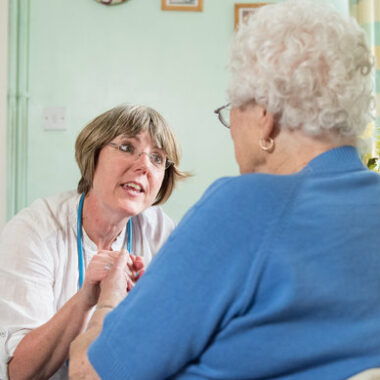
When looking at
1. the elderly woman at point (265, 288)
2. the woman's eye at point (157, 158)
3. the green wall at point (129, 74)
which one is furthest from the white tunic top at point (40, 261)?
the green wall at point (129, 74)

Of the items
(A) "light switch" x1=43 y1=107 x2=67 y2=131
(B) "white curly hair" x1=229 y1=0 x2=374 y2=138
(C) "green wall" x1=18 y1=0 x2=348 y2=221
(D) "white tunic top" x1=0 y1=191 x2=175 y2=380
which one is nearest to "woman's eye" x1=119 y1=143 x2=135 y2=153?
(D) "white tunic top" x1=0 y1=191 x2=175 y2=380

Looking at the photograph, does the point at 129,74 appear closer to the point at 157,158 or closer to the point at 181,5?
the point at 181,5

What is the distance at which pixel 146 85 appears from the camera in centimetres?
281

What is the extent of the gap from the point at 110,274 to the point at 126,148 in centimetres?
50

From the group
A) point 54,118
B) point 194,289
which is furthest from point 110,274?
point 54,118

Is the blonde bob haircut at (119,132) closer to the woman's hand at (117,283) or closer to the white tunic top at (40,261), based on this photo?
the white tunic top at (40,261)

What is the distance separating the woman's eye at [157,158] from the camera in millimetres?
1599

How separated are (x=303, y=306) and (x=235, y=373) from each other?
0.14m

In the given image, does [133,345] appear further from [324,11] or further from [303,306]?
[324,11]

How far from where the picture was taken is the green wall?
2.80m

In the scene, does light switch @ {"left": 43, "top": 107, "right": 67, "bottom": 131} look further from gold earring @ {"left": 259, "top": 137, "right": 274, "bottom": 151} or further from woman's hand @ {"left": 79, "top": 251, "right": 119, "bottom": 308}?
gold earring @ {"left": 259, "top": 137, "right": 274, "bottom": 151}

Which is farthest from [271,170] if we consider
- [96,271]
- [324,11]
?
[96,271]

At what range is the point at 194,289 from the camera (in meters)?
0.73

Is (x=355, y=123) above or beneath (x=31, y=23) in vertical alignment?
beneath
